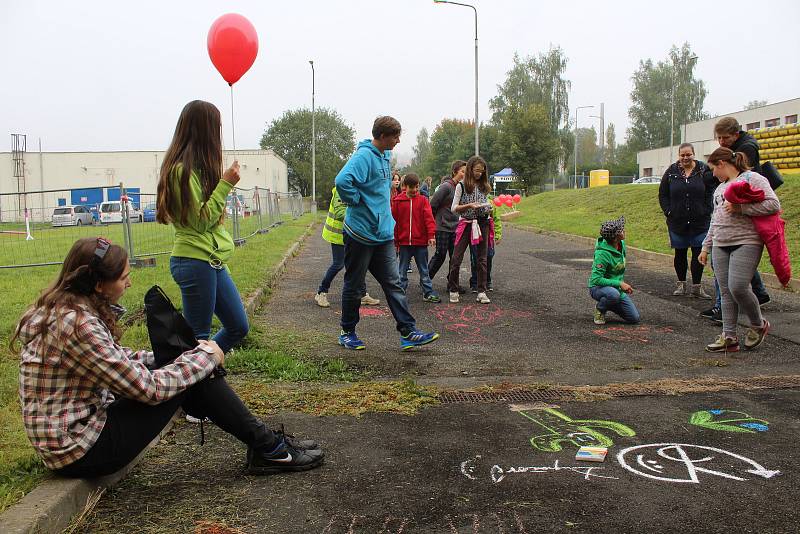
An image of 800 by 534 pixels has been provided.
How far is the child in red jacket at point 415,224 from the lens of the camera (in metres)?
9.36

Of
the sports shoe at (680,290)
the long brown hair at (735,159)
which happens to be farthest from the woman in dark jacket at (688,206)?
the long brown hair at (735,159)

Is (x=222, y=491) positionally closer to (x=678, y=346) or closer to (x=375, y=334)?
(x=375, y=334)

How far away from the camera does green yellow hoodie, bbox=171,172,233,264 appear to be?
4.41m

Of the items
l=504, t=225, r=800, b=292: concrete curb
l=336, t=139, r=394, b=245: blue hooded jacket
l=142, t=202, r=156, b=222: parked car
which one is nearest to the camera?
l=336, t=139, r=394, b=245: blue hooded jacket

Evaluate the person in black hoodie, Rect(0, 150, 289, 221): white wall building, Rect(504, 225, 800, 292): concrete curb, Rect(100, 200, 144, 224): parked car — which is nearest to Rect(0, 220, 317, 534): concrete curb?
the person in black hoodie

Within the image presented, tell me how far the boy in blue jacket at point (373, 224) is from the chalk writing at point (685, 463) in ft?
9.08

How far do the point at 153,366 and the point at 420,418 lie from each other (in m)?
1.74

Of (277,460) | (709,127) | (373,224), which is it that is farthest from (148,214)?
(709,127)

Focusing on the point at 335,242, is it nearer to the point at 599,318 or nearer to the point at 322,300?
the point at 322,300

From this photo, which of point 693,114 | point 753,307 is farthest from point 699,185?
point 693,114

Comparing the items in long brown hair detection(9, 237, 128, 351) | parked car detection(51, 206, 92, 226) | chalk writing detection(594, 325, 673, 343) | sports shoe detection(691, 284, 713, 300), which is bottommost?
chalk writing detection(594, 325, 673, 343)

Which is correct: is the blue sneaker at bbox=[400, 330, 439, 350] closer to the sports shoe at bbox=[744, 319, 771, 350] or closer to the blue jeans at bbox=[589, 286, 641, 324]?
the blue jeans at bbox=[589, 286, 641, 324]

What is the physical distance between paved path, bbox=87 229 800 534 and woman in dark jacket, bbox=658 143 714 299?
8.80 ft

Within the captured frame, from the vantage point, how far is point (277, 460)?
3645 millimetres
